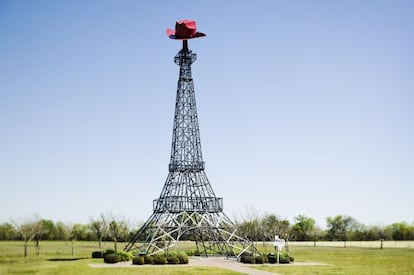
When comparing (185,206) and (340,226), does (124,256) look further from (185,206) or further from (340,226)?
(340,226)

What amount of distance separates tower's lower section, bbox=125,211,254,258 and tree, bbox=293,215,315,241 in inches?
2965

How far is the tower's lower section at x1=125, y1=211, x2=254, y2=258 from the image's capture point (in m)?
56.6

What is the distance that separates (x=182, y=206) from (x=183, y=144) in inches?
326

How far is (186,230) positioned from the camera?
56.2 meters

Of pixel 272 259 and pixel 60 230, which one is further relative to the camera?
pixel 60 230

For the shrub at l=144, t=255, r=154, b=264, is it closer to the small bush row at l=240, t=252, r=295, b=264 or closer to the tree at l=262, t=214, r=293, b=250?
the small bush row at l=240, t=252, r=295, b=264

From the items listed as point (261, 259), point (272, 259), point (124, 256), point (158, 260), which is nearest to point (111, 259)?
point (124, 256)

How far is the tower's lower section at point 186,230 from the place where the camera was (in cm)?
5662

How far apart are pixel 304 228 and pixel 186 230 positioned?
291ft

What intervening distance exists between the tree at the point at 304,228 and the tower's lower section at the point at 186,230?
75301 millimetres

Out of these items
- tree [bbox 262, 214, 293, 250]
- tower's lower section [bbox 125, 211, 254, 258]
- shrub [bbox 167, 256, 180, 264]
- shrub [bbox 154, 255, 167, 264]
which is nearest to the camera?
shrub [bbox 154, 255, 167, 264]

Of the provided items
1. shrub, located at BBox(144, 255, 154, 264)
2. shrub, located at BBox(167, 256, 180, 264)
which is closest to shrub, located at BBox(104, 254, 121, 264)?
shrub, located at BBox(144, 255, 154, 264)

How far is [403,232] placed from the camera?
13450 centimetres

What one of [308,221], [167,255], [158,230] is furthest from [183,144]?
[308,221]
